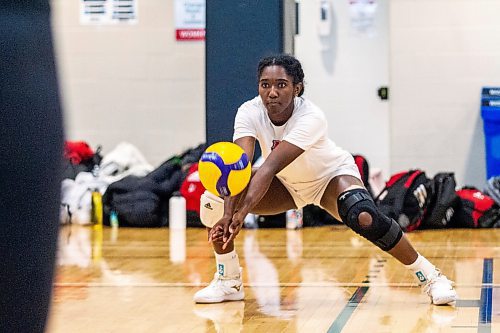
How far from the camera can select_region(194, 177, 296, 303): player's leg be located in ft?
16.2

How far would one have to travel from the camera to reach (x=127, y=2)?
10719mm

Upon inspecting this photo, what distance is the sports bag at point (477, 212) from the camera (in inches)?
345

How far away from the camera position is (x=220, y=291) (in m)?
4.96

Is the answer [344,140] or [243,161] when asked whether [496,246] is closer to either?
[344,140]

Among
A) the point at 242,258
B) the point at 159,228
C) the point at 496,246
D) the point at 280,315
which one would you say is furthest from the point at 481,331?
the point at 159,228

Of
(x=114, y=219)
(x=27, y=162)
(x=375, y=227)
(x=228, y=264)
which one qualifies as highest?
(x=27, y=162)

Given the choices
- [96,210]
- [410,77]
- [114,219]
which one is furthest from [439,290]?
[410,77]

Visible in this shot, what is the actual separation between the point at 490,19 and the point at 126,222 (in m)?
4.08

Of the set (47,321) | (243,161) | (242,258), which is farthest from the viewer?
(242,258)

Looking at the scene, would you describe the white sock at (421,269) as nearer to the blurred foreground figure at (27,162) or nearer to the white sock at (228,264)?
the white sock at (228,264)

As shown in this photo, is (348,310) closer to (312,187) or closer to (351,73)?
(312,187)

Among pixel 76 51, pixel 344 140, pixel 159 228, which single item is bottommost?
pixel 159 228

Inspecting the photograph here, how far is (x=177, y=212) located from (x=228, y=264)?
4053 millimetres

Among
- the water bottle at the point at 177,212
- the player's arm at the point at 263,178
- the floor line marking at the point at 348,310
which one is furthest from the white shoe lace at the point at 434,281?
the water bottle at the point at 177,212
